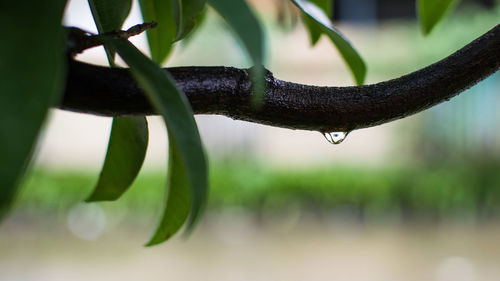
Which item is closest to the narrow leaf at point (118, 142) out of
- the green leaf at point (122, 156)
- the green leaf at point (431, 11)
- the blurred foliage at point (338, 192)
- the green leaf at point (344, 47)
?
the green leaf at point (122, 156)

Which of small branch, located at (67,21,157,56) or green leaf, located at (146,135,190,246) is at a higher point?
small branch, located at (67,21,157,56)

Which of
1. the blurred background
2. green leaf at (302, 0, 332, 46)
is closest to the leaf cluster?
green leaf at (302, 0, 332, 46)

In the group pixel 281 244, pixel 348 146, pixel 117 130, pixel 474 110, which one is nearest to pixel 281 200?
pixel 281 244

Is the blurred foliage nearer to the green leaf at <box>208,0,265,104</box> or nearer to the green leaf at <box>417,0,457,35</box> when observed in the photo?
the green leaf at <box>417,0,457,35</box>

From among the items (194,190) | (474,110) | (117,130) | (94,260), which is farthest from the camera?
(474,110)

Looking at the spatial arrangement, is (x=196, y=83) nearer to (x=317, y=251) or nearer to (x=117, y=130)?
(x=117, y=130)

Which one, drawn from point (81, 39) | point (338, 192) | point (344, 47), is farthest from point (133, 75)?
point (338, 192)

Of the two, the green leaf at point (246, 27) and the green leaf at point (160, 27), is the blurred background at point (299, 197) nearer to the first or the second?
the green leaf at point (160, 27)
